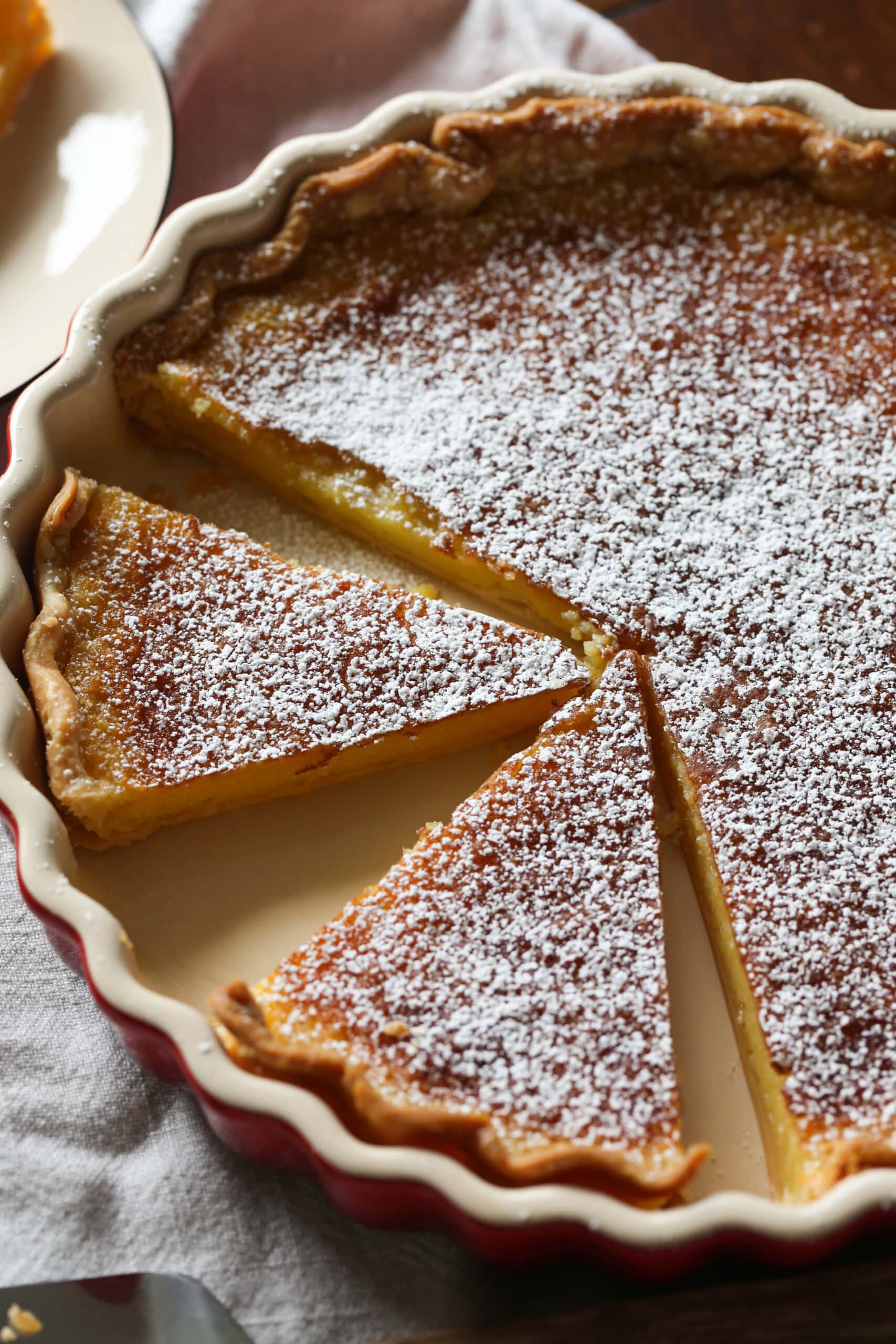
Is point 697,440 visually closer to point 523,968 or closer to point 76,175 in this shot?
point 523,968

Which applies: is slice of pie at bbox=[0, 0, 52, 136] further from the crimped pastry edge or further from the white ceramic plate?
the crimped pastry edge

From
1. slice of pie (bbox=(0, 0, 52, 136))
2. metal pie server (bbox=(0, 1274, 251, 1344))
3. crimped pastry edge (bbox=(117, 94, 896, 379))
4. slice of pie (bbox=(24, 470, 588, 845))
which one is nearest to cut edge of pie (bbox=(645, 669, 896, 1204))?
slice of pie (bbox=(24, 470, 588, 845))

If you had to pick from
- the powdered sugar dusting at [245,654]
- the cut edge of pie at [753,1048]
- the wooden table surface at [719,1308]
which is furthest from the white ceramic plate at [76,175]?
A: the wooden table surface at [719,1308]

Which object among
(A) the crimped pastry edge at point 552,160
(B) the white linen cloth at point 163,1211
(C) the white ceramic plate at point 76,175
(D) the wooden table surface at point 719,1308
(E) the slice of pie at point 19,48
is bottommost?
(D) the wooden table surface at point 719,1308

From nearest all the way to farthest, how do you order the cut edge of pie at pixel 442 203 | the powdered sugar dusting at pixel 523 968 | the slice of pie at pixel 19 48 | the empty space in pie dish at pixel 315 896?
the powdered sugar dusting at pixel 523 968 → the empty space in pie dish at pixel 315 896 → the cut edge of pie at pixel 442 203 → the slice of pie at pixel 19 48

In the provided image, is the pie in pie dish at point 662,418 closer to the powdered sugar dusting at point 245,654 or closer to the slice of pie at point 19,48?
the powdered sugar dusting at point 245,654

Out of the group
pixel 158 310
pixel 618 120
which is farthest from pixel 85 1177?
pixel 618 120

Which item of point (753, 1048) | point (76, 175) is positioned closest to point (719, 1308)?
point (753, 1048)
